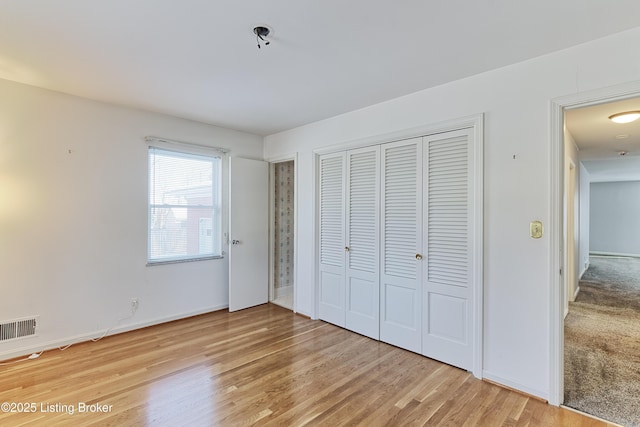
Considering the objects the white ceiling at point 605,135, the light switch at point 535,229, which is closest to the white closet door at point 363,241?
the light switch at point 535,229

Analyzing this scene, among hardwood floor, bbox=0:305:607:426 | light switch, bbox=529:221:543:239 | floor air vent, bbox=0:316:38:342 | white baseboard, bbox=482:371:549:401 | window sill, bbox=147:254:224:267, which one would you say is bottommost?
hardwood floor, bbox=0:305:607:426

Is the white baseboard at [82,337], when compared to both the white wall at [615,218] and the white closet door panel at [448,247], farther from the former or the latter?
the white wall at [615,218]

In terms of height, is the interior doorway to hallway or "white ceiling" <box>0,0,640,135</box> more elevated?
"white ceiling" <box>0,0,640,135</box>

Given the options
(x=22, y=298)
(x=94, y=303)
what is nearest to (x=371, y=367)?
(x=94, y=303)

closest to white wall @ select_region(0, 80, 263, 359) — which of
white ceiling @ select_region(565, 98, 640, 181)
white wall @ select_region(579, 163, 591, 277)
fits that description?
white ceiling @ select_region(565, 98, 640, 181)

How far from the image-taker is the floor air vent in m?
2.80

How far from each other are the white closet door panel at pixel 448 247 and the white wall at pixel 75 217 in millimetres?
3010

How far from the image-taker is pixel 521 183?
93.0 inches

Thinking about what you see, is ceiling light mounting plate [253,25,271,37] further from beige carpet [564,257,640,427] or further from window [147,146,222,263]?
beige carpet [564,257,640,427]

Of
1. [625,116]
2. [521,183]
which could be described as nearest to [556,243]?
[521,183]

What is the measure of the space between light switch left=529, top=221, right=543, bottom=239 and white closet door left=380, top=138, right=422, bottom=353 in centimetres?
91

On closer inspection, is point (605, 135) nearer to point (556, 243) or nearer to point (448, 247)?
point (556, 243)

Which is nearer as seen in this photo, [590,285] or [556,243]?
[556,243]

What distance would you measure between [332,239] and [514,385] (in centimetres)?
226
